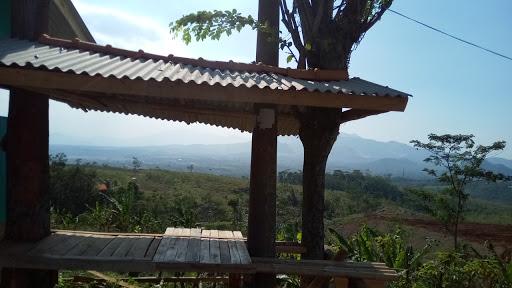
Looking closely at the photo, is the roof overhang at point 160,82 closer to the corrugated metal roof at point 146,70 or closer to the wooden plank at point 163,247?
the corrugated metal roof at point 146,70

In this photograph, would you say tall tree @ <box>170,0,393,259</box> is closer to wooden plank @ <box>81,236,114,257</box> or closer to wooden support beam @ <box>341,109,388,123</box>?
wooden support beam @ <box>341,109,388,123</box>

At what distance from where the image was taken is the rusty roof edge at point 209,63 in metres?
4.93

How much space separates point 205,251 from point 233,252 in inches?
11.5

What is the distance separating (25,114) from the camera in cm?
459

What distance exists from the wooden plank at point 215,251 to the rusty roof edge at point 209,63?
78.3 inches

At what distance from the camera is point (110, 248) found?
4445 millimetres

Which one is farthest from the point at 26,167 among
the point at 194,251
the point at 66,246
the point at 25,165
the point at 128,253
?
the point at 194,251

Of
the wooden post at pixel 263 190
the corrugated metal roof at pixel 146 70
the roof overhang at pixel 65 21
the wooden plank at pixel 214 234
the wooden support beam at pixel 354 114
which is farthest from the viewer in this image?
the roof overhang at pixel 65 21

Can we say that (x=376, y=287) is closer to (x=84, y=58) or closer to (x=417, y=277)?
(x=84, y=58)

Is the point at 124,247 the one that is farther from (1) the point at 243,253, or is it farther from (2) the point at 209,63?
(2) the point at 209,63

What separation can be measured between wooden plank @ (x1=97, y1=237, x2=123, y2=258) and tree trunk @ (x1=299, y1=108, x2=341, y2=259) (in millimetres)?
2522

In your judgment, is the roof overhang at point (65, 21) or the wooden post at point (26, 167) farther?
the roof overhang at point (65, 21)

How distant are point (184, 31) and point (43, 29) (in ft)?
8.20

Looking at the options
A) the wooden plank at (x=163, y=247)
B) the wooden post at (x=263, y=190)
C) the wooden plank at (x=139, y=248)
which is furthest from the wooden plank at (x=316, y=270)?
the wooden plank at (x=139, y=248)
